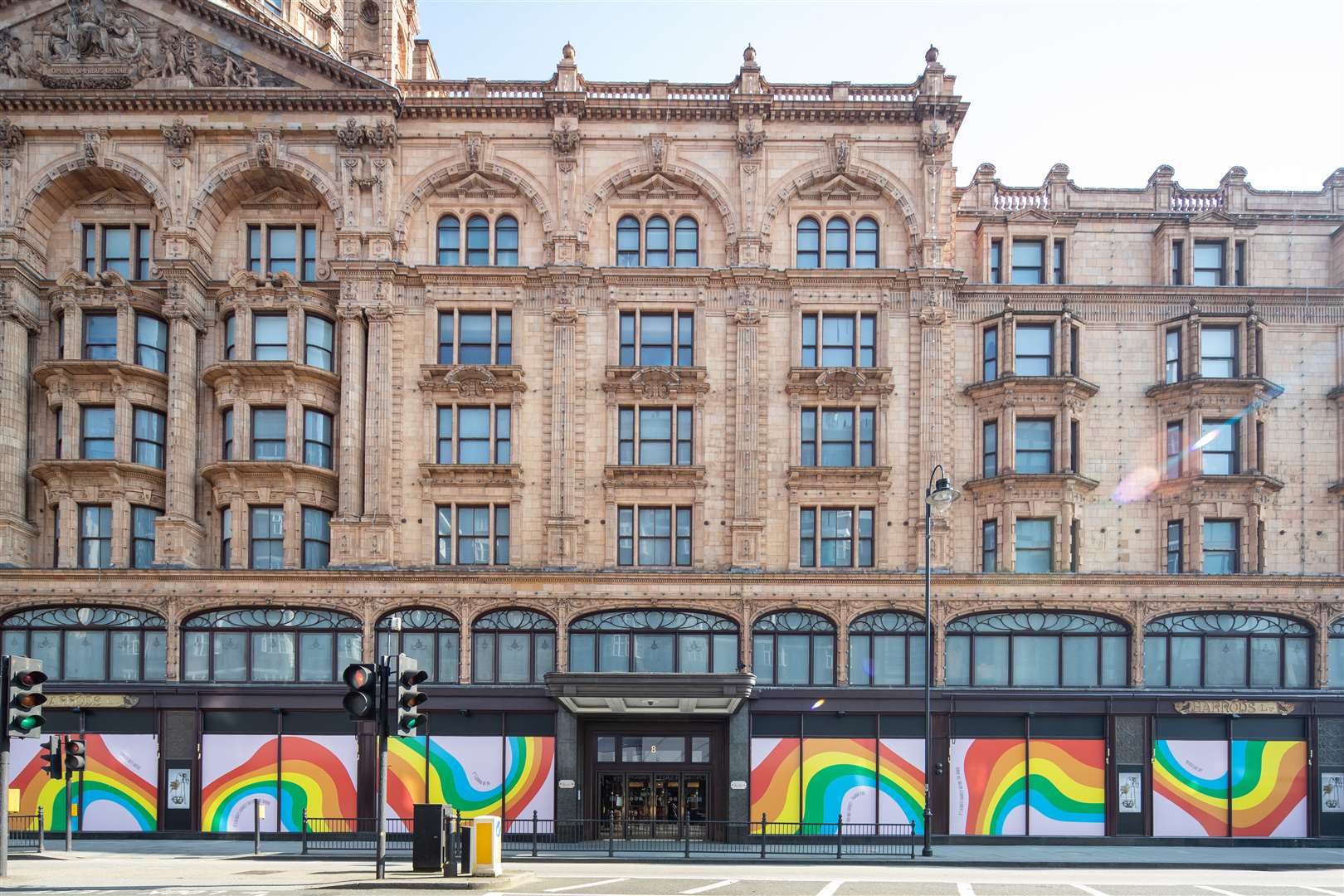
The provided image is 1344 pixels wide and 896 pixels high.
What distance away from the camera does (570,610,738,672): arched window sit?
1423 inches

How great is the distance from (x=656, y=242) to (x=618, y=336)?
11.3ft

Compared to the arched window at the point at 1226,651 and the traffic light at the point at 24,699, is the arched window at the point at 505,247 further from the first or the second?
the arched window at the point at 1226,651

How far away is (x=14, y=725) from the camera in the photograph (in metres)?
22.5

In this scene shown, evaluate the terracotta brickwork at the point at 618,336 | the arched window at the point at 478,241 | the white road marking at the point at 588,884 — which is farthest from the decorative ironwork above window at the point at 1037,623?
the arched window at the point at 478,241

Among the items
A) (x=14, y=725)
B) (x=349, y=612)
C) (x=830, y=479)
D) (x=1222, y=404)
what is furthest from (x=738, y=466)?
(x=14, y=725)

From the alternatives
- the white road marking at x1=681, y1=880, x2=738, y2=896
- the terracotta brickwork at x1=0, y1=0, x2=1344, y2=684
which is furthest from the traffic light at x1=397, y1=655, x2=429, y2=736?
the terracotta brickwork at x1=0, y1=0, x2=1344, y2=684

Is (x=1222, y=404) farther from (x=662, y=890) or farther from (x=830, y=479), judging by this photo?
(x=662, y=890)

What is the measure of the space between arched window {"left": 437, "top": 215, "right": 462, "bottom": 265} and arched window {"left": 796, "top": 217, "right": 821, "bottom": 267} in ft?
36.3

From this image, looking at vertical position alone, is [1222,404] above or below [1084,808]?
above

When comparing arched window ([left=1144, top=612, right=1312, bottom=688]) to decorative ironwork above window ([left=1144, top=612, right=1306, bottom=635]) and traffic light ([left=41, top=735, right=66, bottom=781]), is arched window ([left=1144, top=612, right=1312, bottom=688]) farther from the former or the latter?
traffic light ([left=41, top=735, right=66, bottom=781])

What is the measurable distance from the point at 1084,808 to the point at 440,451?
73.4 ft

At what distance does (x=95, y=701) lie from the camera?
35.2 meters

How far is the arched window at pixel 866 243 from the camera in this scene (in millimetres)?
38719

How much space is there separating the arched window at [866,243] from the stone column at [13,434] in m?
26.5
